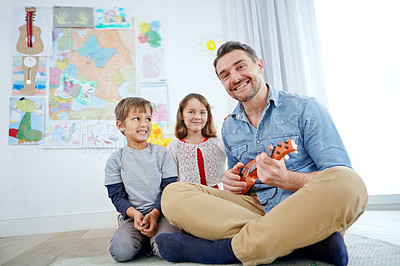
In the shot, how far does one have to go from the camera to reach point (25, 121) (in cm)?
206

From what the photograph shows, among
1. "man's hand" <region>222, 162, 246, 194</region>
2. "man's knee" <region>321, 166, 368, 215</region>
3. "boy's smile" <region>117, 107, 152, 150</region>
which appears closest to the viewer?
"man's knee" <region>321, 166, 368, 215</region>

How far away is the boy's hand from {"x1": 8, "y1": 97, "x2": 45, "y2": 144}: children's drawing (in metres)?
1.43

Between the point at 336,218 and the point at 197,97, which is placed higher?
the point at 197,97

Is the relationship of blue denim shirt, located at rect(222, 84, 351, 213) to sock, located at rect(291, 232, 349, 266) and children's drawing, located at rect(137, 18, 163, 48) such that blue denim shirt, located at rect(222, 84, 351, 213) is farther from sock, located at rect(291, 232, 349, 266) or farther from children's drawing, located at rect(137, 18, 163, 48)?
children's drawing, located at rect(137, 18, 163, 48)

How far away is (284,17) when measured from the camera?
2156 mm

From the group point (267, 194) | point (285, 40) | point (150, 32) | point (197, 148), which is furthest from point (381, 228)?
point (150, 32)

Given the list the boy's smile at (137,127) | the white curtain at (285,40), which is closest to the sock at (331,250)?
the boy's smile at (137,127)

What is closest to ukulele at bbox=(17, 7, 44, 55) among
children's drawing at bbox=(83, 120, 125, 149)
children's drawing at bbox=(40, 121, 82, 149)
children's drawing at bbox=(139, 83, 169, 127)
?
children's drawing at bbox=(40, 121, 82, 149)

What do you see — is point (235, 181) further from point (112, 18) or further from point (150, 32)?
point (112, 18)

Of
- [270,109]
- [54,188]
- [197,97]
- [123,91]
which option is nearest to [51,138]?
[54,188]

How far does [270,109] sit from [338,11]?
1.54 meters

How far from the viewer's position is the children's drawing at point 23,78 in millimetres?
2096

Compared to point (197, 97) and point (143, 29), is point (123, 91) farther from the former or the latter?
point (197, 97)

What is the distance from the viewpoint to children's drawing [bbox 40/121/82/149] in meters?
2.07
